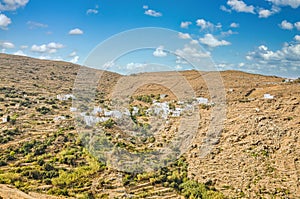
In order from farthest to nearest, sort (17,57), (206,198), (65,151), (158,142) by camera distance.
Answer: (17,57)
(65,151)
(158,142)
(206,198)

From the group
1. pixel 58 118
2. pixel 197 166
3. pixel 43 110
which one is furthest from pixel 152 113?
pixel 43 110

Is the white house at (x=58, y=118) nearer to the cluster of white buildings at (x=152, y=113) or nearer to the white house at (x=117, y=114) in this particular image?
the cluster of white buildings at (x=152, y=113)

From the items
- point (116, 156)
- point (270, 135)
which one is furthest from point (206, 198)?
point (116, 156)

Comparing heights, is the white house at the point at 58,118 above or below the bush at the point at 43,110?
below

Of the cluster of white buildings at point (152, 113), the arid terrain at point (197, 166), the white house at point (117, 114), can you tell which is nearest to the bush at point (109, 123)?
the arid terrain at point (197, 166)

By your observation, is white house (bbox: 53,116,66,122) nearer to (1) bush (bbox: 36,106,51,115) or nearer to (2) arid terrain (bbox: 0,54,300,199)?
(1) bush (bbox: 36,106,51,115)

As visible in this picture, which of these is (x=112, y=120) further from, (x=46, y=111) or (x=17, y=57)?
(x=17, y=57)

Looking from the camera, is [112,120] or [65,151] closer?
[65,151]

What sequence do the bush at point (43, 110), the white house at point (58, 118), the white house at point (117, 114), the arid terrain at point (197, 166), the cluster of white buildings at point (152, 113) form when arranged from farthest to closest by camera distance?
the bush at point (43, 110)
the white house at point (58, 118)
the white house at point (117, 114)
the cluster of white buildings at point (152, 113)
the arid terrain at point (197, 166)

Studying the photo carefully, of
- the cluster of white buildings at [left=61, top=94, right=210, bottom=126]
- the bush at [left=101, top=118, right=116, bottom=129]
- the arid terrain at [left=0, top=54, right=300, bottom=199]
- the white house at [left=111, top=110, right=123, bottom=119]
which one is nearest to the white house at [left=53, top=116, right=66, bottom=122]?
the cluster of white buildings at [left=61, top=94, right=210, bottom=126]

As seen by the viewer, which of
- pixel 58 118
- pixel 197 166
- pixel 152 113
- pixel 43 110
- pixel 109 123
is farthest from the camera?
pixel 43 110

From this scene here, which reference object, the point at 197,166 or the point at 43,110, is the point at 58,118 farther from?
the point at 197,166
